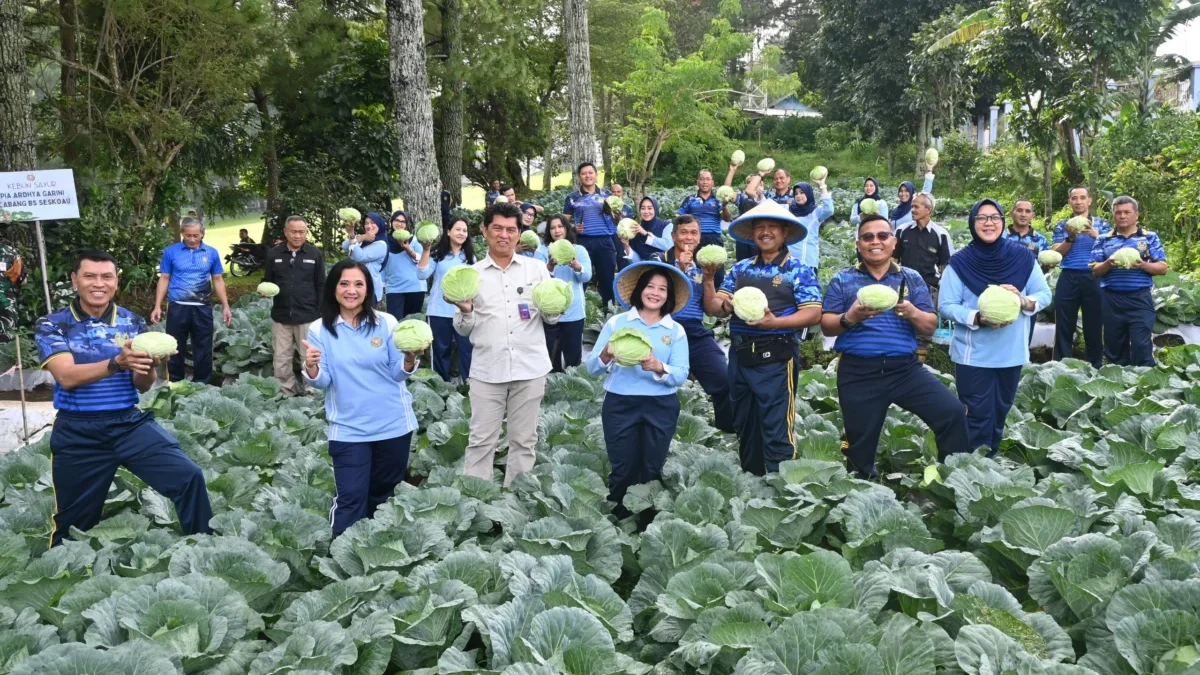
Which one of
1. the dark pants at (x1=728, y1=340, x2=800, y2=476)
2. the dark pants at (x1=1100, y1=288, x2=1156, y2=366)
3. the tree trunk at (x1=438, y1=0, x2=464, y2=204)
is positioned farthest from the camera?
the tree trunk at (x1=438, y1=0, x2=464, y2=204)

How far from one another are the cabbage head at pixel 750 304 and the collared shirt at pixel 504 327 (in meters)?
1.01

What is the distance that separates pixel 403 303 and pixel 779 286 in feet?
16.4

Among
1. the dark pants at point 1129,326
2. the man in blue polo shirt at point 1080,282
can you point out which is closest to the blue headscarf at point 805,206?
the man in blue polo shirt at point 1080,282

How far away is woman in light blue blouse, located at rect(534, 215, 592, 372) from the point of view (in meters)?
7.56

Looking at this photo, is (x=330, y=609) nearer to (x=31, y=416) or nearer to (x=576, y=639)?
(x=576, y=639)

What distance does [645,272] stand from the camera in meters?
4.57

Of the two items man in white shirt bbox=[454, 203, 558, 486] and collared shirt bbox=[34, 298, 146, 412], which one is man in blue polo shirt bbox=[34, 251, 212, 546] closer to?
collared shirt bbox=[34, 298, 146, 412]

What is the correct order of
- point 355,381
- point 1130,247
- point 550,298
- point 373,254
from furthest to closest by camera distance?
1. point 373,254
2. point 1130,247
3. point 550,298
4. point 355,381

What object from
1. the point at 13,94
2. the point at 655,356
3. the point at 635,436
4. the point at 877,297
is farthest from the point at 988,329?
the point at 13,94

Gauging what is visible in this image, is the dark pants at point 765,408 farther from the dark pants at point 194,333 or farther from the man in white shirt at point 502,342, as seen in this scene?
the dark pants at point 194,333

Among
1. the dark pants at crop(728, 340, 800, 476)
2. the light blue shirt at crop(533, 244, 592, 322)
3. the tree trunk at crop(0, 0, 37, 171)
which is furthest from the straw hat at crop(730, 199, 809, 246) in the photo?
the tree trunk at crop(0, 0, 37, 171)

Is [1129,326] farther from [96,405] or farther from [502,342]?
[96,405]

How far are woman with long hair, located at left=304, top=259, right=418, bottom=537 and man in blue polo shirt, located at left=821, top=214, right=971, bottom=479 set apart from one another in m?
2.18

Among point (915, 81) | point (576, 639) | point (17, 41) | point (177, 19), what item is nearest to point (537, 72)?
point (915, 81)
